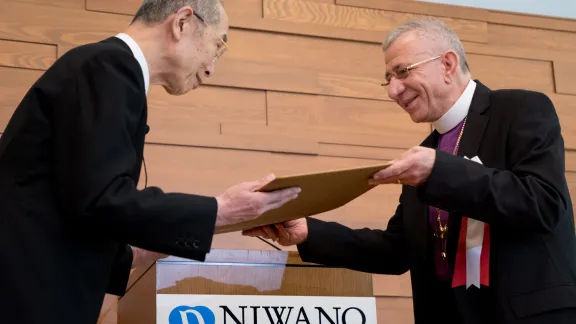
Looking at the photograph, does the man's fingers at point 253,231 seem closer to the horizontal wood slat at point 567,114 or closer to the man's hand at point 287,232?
the man's hand at point 287,232

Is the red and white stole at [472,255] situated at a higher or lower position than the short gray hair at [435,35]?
lower

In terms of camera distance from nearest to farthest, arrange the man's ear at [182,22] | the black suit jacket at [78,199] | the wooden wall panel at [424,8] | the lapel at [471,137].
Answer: the black suit jacket at [78,199]
the man's ear at [182,22]
the lapel at [471,137]
the wooden wall panel at [424,8]

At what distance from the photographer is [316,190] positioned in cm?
195

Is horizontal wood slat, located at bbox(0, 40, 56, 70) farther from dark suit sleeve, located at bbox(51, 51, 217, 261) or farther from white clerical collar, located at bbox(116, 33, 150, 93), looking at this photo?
dark suit sleeve, located at bbox(51, 51, 217, 261)

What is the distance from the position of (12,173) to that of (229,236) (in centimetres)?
177

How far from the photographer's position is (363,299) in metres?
2.36

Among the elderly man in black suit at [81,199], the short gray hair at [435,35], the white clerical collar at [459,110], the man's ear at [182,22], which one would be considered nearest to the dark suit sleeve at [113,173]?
the elderly man in black suit at [81,199]

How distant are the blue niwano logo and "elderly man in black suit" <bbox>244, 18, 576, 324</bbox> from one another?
0.93 feet

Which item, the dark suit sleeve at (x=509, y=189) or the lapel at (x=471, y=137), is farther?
the lapel at (x=471, y=137)

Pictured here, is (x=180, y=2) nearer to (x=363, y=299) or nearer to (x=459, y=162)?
(x=459, y=162)

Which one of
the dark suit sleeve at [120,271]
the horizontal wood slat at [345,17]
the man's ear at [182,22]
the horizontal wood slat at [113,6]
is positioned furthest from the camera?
the horizontal wood slat at [345,17]

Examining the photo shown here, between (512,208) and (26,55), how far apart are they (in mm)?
2090

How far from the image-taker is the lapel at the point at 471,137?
2.24 metres

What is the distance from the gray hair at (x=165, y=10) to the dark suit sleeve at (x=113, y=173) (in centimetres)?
29
